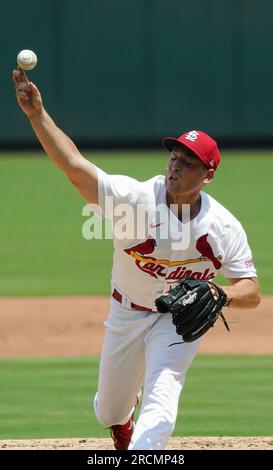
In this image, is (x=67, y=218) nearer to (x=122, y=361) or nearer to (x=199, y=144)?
(x=122, y=361)

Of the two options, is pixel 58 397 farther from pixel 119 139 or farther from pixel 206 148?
pixel 119 139

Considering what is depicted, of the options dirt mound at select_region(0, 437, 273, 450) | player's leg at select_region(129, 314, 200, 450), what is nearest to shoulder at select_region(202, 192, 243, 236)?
player's leg at select_region(129, 314, 200, 450)

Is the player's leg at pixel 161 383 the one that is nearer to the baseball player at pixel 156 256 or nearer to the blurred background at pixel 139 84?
the baseball player at pixel 156 256

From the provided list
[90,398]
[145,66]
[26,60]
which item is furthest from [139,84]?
[26,60]

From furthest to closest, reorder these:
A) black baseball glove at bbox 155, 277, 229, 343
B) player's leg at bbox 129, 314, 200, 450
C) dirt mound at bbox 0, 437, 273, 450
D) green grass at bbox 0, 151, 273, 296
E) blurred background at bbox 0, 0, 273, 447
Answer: blurred background at bbox 0, 0, 273, 447 → green grass at bbox 0, 151, 273, 296 → dirt mound at bbox 0, 437, 273, 450 → black baseball glove at bbox 155, 277, 229, 343 → player's leg at bbox 129, 314, 200, 450

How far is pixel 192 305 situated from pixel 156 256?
1.54 ft

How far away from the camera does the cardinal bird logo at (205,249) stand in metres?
5.78

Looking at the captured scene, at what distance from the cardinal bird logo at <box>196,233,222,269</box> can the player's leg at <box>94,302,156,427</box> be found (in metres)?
0.46

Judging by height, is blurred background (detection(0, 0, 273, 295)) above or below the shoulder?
below

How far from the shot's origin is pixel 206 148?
5.73 m

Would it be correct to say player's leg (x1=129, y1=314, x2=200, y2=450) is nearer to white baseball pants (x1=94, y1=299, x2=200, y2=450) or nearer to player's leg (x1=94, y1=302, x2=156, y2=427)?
white baseball pants (x1=94, y1=299, x2=200, y2=450)

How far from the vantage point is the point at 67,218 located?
60.2 ft

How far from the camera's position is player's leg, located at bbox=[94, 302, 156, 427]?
594cm

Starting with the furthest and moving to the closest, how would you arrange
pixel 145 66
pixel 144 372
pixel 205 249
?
pixel 145 66, pixel 144 372, pixel 205 249
